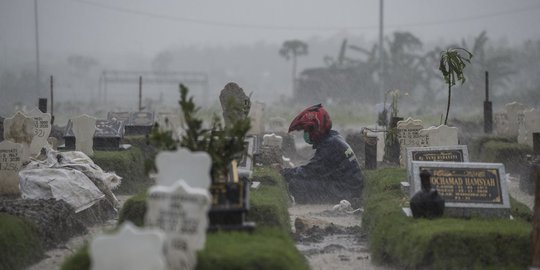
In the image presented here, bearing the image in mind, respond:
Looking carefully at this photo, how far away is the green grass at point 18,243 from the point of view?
30.2ft

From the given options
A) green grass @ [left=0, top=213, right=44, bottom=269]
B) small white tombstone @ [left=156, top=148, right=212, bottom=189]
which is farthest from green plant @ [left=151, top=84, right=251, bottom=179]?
green grass @ [left=0, top=213, right=44, bottom=269]

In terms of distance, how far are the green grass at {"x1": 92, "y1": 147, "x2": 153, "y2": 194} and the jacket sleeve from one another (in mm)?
2811

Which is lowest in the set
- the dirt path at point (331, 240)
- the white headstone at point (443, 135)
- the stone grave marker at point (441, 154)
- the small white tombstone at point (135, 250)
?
the dirt path at point (331, 240)

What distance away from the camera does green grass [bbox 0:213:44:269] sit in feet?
30.2

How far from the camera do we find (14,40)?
8988cm

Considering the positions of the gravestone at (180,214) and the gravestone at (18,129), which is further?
the gravestone at (18,129)

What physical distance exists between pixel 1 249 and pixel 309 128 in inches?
292

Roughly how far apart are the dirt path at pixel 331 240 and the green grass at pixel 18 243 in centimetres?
317

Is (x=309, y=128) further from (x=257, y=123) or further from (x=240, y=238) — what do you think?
→ (x=257, y=123)

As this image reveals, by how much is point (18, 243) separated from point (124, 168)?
6.80 m

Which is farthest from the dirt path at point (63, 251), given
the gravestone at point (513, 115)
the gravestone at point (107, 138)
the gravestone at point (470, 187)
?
the gravestone at point (513, 115)

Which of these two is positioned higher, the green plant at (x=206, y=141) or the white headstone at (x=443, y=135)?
the green plant at (x=206, y=141)

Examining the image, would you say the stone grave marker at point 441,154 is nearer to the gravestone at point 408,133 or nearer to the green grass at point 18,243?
the gravestone at point 408,133

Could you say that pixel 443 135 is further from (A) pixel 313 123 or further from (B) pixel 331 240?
(B) pixel 331 240
